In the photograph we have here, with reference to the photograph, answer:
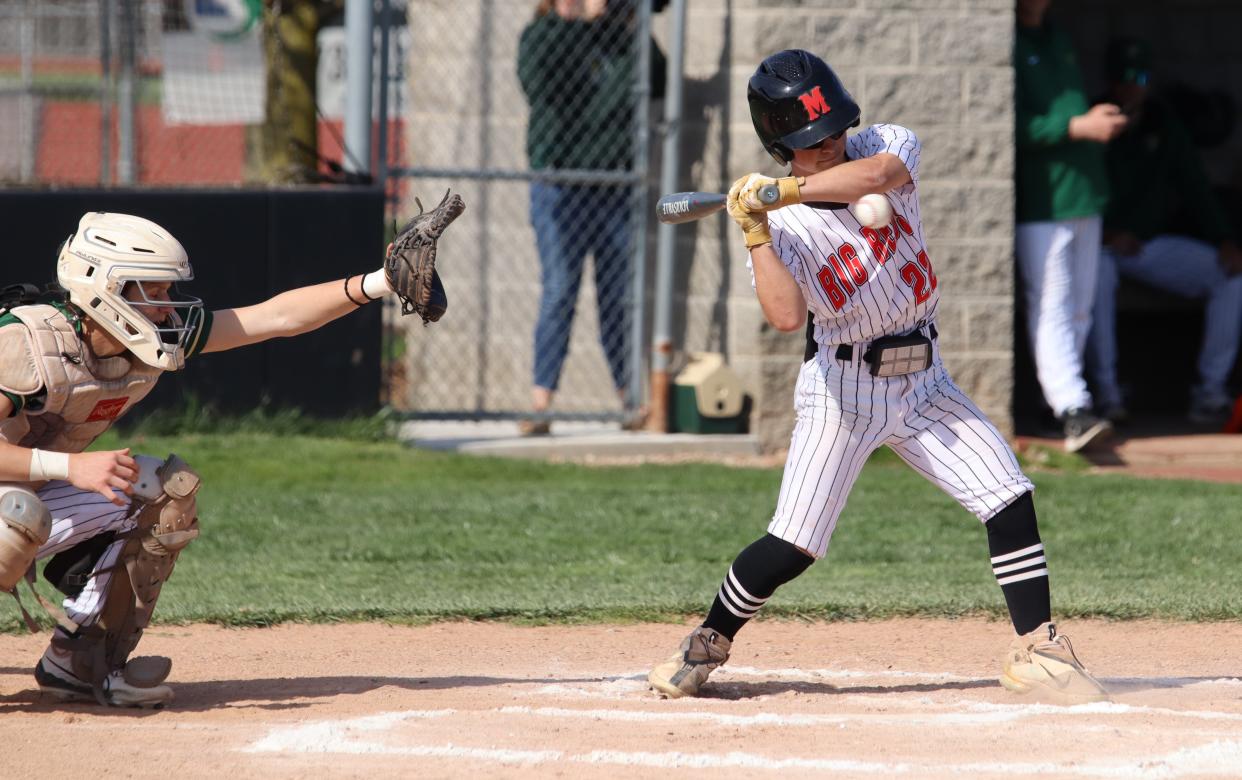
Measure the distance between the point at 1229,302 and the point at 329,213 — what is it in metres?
5.19

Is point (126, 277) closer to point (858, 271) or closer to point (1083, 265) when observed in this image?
point (858, 271)

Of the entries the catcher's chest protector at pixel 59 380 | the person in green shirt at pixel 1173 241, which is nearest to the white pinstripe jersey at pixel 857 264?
the catcher's chest protector at pixel 59 380

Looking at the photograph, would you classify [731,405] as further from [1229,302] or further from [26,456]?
[26,456]

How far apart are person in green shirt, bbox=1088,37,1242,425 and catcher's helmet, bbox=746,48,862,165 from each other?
5.79m

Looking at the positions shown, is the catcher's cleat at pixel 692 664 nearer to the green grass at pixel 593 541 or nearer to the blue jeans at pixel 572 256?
the green grass at pixel 593 541

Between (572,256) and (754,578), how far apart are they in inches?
188

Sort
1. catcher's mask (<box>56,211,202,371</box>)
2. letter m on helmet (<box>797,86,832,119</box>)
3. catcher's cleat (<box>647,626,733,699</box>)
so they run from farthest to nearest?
catcher's cleat (<box>647,626,733,699</box>), letter m on helmet (<box>797,86,832,119</box>), catcher's mask (<box>56,211,202,371</box>)

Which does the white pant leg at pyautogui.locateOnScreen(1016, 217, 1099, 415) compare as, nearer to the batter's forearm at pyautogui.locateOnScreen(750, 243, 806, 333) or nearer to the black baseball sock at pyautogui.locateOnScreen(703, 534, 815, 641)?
the black baseball sock at pyautogui.locateOnScreen(703, 534, 815, 641)

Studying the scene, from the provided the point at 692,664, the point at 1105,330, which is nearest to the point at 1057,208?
the point at 1105,330

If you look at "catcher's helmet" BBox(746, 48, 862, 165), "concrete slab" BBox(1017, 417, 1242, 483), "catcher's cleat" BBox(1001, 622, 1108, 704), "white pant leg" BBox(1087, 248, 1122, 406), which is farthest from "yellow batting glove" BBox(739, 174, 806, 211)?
"white pant leg" BBox(1087, 248, 1122, 406)

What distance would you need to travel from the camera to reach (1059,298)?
28.6 feet

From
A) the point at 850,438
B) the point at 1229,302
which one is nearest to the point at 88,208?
the point at 850,438

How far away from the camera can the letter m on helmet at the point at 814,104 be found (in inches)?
164

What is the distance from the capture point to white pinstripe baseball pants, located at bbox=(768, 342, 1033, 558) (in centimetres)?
430
